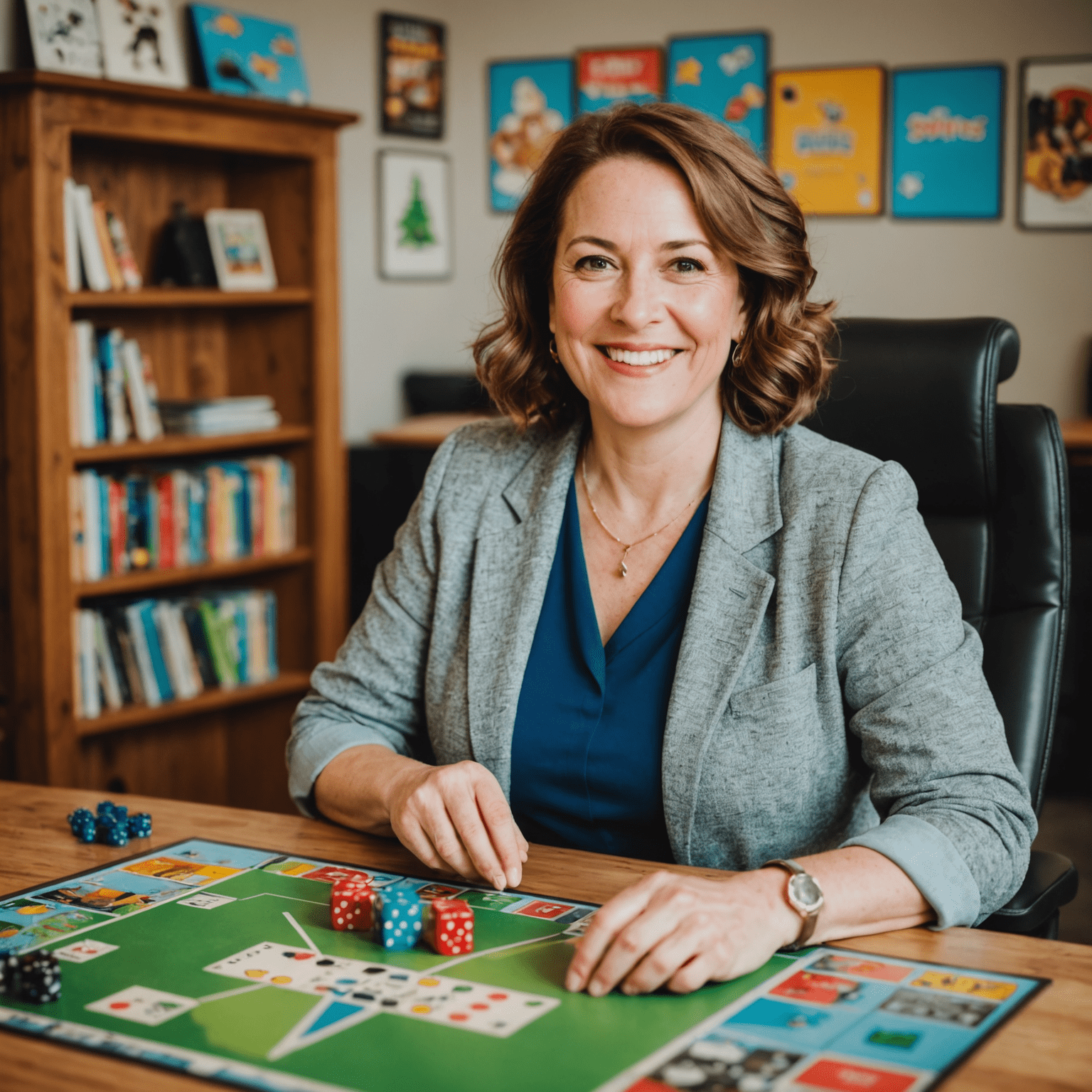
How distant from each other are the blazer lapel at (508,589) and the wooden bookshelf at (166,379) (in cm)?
169

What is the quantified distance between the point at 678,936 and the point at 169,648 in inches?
105

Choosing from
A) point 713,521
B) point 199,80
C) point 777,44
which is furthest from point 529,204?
point 777,44

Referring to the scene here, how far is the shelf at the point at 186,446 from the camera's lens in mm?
3225

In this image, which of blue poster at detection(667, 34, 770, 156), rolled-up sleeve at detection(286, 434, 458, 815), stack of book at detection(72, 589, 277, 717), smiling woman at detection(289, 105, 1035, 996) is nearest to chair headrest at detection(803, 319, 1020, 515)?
smiling woman at detection(289, 105, 1035, 996)

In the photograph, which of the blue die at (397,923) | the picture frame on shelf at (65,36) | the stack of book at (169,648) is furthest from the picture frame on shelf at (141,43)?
the blue die at (397,923)

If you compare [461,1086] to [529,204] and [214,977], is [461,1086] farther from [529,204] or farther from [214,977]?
[529,204]

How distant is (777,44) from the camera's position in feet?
17.0

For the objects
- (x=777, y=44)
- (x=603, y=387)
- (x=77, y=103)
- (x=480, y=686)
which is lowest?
(x=480, y=686)

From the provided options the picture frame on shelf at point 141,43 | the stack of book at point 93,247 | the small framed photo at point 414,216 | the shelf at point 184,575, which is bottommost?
the shelf at point 184,575

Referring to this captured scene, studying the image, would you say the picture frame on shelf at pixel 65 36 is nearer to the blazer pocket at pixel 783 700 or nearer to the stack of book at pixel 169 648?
the stack of book at pixel 169 648

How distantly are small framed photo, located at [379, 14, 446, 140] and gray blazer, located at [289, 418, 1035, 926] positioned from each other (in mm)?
3517

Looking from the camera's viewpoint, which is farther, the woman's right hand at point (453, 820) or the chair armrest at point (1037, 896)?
the chair armrest at point (1037, 896)

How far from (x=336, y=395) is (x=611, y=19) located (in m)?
2.41

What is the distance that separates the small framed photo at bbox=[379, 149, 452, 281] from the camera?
4.97 m
